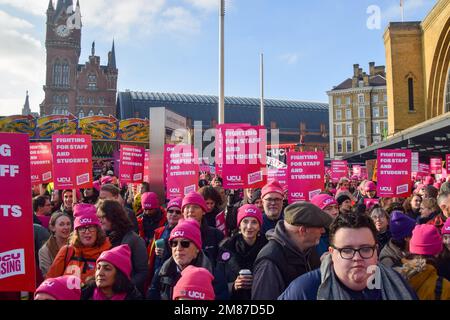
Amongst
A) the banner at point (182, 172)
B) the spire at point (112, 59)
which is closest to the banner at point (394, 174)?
the banner at point (182, 172)

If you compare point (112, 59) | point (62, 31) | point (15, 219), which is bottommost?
point (15, 219)

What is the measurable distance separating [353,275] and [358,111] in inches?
2882

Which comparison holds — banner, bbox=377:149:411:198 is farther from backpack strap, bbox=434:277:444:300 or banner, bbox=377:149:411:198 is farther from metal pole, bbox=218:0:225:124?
backpack strap, bbox=434:277:444:300

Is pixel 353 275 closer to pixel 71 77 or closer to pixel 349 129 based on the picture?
pixel 349 129

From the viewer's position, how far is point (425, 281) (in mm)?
2750

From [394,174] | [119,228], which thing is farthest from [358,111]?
[119,228]

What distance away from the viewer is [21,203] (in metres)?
2.63

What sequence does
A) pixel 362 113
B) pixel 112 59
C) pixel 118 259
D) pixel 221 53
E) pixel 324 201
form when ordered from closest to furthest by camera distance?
pixel 118 259
pixel 324 201
pixel 221 53
pixel 362 113
pixel 112 59

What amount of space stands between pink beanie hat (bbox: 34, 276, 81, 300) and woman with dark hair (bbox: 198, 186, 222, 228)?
297 cm

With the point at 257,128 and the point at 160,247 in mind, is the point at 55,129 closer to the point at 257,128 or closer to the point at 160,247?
the point at 257,128

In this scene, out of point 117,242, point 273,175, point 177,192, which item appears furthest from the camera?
point 273,175

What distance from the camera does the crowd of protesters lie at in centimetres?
224
